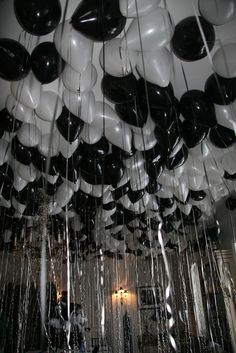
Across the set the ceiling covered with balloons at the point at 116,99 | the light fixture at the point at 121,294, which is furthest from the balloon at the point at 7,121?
the light fixture at the point at 121,294

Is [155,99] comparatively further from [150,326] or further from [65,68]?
[150,326]

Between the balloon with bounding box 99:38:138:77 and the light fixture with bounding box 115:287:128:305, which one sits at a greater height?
the balloon with bounding box 99:38:138:77

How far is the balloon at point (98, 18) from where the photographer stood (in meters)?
1.36

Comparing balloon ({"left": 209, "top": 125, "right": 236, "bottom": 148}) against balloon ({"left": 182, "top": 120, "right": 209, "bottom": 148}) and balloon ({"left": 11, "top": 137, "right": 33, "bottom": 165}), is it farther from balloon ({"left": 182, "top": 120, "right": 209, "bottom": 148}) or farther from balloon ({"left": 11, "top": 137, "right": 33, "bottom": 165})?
balloon ({"left": 11, "top": 137, "right": 33, "bottom": 165})

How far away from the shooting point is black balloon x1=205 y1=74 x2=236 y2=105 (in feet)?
6.02

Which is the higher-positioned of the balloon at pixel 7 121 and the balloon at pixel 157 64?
the balloon at pixel 7 121

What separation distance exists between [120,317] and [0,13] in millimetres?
6916

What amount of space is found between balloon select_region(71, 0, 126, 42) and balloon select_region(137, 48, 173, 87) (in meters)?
0.28

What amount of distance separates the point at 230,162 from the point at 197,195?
0.82 m

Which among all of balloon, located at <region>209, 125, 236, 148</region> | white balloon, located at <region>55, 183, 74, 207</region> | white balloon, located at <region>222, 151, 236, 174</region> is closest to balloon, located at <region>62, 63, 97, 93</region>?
balloon, located at <region>209, 125, 236, 148</region>

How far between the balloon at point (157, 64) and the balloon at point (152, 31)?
0.30 feet

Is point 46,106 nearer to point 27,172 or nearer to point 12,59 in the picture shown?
point 12,59

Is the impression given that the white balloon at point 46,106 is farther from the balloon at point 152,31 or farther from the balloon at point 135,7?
the balloon at point 135,7

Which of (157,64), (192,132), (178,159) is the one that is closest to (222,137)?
(192,132)
